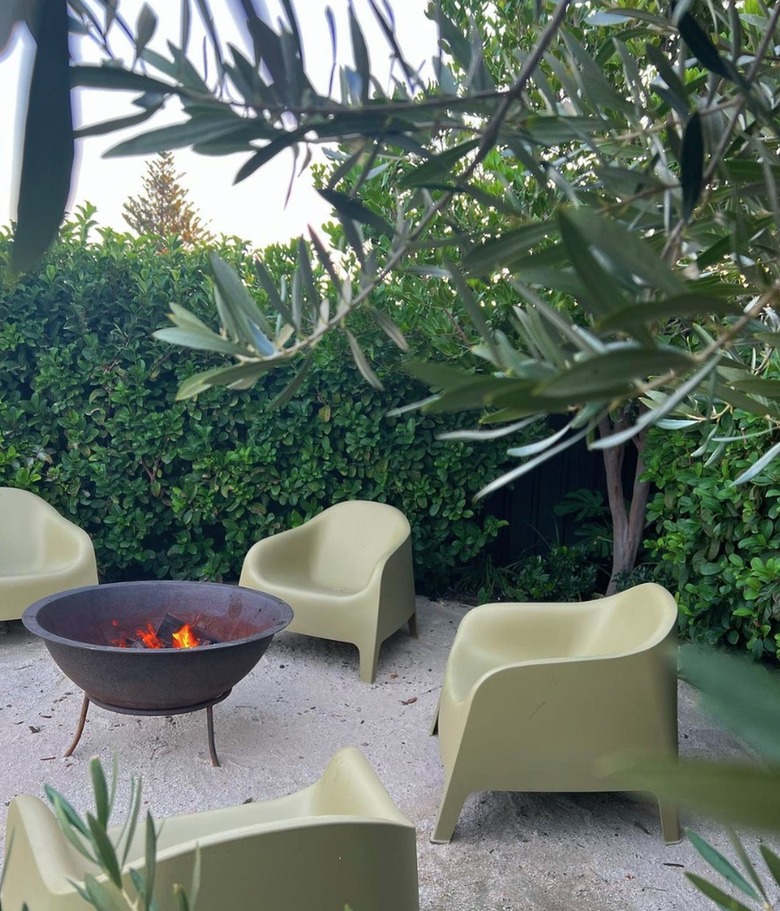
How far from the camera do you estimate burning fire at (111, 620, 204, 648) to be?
9.83 feet

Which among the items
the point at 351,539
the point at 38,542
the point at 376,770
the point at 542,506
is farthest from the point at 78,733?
the point at 542,506

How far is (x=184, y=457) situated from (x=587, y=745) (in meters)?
2.92

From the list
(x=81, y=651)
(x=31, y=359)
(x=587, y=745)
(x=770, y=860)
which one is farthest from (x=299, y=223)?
(x=31, y=359)

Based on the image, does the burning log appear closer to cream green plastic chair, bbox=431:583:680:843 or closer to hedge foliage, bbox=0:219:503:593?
cream green plastic chair, bbox=431:583:680:843

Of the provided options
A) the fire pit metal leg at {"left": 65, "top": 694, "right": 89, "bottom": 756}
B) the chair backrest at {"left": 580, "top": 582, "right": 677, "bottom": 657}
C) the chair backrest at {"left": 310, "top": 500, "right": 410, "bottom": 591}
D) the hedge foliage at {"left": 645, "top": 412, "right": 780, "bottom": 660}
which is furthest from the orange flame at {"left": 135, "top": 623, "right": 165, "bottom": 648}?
the hedge foliage at {"left": 645, "top": 412, "right": 780, "bottom": 660}

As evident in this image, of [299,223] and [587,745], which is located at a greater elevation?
[299,223]

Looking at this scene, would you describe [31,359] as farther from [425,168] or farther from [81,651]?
[425,168]

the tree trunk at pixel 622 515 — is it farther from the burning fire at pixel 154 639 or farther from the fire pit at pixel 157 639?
the burning fire at pixel 154 639

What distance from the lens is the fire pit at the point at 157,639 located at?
2.59 m

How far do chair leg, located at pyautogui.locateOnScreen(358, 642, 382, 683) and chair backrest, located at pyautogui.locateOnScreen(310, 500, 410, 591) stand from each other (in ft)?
1.50

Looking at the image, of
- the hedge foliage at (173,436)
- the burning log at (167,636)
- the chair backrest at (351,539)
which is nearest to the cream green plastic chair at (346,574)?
the chair backrest at (351,539)

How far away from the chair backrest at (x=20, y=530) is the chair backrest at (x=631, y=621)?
289 centimetres

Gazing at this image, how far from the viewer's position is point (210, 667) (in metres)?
2.66

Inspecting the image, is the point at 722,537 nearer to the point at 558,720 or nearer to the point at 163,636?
the point at 558,720
